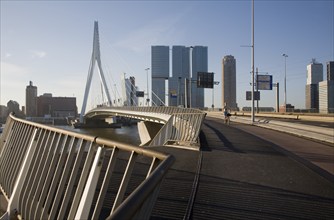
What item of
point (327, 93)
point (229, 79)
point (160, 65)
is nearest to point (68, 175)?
point (160, 65)

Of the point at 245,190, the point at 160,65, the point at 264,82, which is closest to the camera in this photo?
the point at 245,190

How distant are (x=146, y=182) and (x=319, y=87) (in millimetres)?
86065

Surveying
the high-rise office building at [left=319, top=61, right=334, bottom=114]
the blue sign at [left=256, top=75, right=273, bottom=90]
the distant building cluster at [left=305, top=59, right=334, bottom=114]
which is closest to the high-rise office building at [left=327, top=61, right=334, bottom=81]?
the distant building cluster at [left=305, top=59, right=334, bottom=114]

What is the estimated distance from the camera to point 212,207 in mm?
5766

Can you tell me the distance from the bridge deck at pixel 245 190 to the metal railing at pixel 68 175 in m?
0.92

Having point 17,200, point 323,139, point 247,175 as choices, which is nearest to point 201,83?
point 323,139

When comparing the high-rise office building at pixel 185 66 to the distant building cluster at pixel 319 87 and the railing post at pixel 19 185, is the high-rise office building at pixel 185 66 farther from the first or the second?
the railing post at pixel 19 185

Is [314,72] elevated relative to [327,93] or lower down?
elevated

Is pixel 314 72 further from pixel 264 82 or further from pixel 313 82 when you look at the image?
pixel 264 82

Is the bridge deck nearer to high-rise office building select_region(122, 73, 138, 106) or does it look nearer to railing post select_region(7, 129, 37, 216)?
railing post select_region(7, 129, 37, 216)

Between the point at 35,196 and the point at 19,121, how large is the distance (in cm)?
334

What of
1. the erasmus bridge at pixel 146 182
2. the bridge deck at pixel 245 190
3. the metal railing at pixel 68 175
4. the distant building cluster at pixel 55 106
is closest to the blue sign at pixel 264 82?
the erasmus bridge at pixel 146 182

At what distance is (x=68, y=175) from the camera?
18.7 feet

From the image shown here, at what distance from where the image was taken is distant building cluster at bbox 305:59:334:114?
76.4 metres
